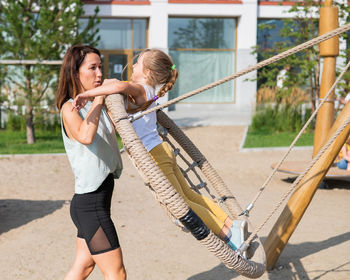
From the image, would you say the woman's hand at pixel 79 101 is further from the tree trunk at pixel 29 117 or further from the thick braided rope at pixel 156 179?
the tree trunk at pixel 29 117

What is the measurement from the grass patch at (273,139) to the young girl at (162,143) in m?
8.11

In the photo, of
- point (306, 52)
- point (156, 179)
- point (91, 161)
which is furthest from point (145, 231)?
point (306, 52)

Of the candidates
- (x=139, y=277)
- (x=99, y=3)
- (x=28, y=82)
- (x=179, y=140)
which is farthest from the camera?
(x=99, y=3)

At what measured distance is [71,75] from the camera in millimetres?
→ 2682

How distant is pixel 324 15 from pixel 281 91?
7930mm

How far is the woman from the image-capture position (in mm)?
2604

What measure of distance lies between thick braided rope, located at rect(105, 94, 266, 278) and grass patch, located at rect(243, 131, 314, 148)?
8.51 meters

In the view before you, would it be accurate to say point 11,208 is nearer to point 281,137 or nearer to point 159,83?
point 159,83

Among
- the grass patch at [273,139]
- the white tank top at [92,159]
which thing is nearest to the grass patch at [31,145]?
the grass patch at [273,139]

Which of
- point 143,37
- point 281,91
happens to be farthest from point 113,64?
point 281,91

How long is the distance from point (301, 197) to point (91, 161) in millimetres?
1847

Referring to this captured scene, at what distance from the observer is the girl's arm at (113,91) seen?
8.24 ft

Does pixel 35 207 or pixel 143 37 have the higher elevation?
pixel 143 37

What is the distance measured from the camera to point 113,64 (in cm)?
2014
